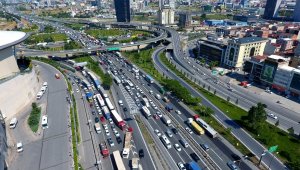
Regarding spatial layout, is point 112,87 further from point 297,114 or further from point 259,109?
point 297,114

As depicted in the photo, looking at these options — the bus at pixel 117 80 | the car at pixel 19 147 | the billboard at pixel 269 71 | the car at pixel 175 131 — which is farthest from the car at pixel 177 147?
the billboard at pixel 269 71

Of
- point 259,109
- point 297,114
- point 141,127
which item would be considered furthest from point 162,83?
point 297,114

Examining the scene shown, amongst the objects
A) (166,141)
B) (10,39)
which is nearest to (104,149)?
(166,141)

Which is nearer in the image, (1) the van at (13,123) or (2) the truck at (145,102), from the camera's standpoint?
(1) the van at (13,123)

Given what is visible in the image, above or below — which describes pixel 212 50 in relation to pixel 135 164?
above

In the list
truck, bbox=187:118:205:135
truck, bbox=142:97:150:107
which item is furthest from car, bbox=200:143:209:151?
truck, bbox=142:97:150:107

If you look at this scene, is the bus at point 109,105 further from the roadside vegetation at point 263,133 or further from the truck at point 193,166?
the truck at point 193,166

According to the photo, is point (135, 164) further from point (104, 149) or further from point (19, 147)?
point (19, 147)
